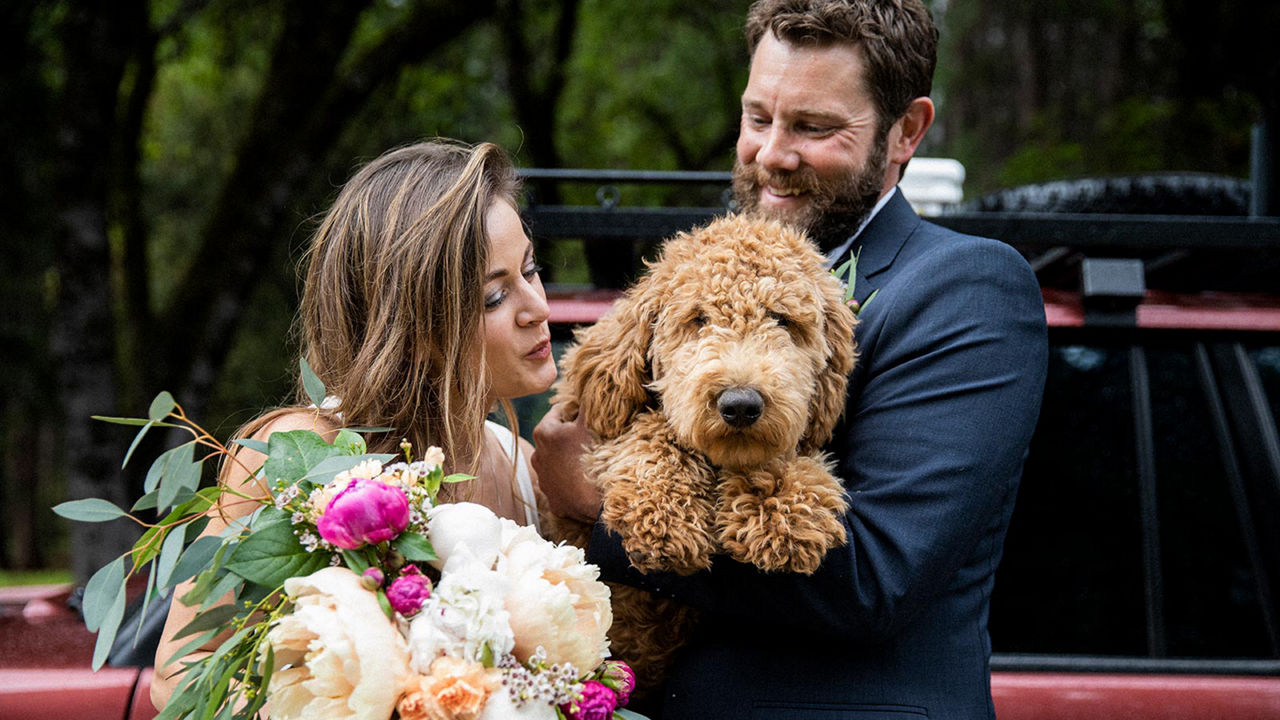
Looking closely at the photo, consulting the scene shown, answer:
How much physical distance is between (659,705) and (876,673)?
453 millimetres

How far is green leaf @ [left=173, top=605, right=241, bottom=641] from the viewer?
153 cm

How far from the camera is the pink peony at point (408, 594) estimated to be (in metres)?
1.42

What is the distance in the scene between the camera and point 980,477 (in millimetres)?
1730

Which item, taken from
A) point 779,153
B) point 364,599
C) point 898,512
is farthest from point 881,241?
point 364,599

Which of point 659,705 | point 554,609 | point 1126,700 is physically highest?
point 554,609

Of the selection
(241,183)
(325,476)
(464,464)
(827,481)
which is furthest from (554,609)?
(241,183)

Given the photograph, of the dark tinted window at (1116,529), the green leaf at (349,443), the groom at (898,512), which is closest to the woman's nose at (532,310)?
the groom at (898,512)

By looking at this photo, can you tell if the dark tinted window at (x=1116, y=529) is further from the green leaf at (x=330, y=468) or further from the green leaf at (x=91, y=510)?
the green leaf at (x=91, y=510)

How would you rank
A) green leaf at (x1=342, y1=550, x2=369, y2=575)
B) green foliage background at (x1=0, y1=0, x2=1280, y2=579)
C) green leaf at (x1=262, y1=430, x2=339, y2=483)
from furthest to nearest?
green foliage background at (x1=0, y1=0, x2=1280, y2=579) < green leaf at (x1=262, y1=430, x2=339, y2=483) < green leaf at (x1=342, y1=550, x2=369, y2=575)

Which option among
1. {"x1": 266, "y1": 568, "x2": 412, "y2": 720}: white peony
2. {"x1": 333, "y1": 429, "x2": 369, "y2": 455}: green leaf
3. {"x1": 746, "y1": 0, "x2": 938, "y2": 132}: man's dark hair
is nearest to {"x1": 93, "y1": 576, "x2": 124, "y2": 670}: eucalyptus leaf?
{"x1": 266, "y1": 568, "x2": 412, "y2": 720}: white peony

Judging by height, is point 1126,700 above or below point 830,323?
below

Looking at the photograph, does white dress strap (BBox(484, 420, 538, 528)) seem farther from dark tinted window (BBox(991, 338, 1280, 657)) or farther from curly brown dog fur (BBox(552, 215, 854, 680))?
dark tinted window (BBox(991, 338, 1280, 657))

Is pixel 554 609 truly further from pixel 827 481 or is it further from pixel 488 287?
pixel 488 287

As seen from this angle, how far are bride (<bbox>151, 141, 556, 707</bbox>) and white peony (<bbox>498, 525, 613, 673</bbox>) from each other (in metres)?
0.48
